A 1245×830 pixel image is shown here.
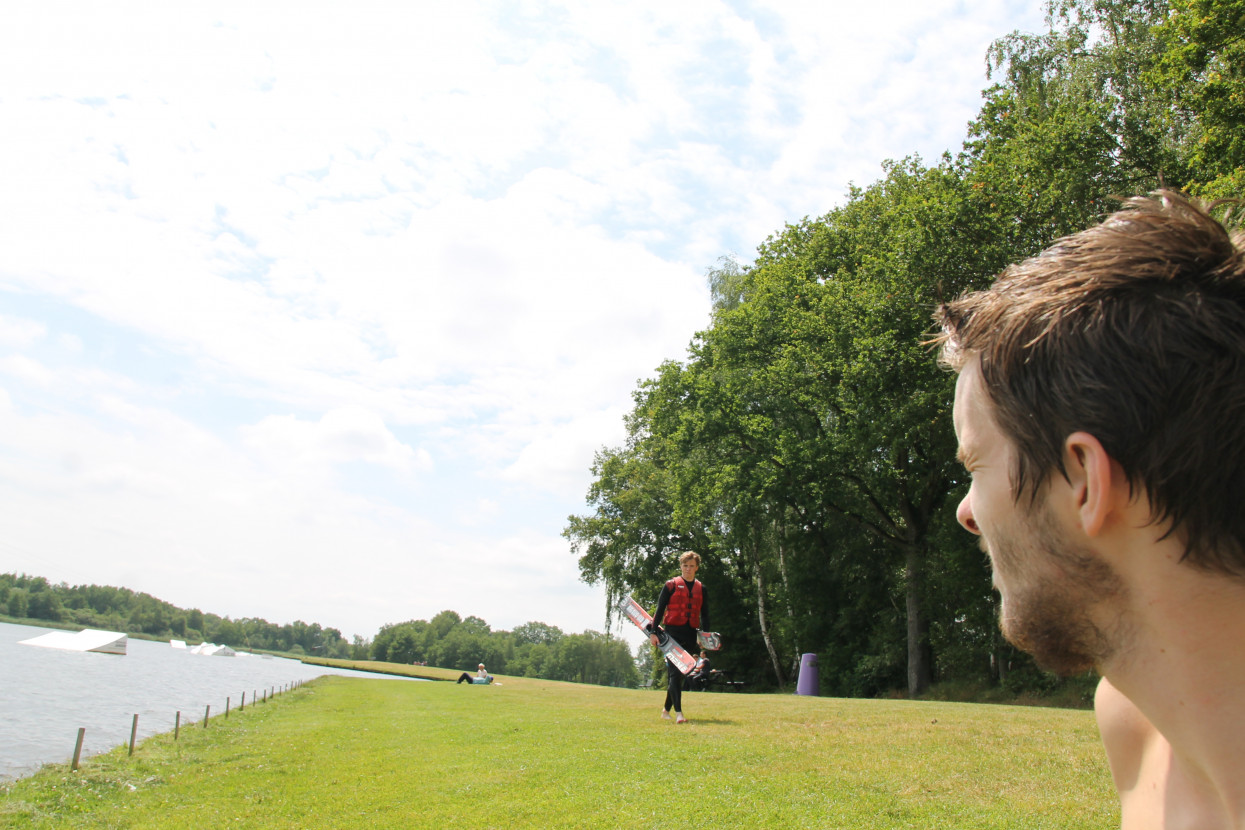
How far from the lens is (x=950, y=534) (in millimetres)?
27672

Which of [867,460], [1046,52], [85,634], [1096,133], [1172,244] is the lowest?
[85,634]

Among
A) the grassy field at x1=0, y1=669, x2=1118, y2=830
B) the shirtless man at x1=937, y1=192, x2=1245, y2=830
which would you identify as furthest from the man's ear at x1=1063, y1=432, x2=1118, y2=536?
the grassy field at x1=0, y1=669, x2=1118, y2=830

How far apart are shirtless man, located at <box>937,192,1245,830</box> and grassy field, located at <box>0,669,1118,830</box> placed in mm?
5641

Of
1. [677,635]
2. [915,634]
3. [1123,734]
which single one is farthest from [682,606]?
[915,634]

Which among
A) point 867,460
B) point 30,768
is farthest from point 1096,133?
point 30,768

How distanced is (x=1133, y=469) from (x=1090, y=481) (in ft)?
0.16

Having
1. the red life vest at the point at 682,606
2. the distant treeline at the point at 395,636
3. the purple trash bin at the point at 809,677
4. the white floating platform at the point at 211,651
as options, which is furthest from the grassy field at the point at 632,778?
the distant treeline at the point at 395,636

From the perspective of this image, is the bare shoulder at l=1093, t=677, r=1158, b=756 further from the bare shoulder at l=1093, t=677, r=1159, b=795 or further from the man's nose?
the man's nose

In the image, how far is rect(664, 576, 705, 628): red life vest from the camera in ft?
42.1

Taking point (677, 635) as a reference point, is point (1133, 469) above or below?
above

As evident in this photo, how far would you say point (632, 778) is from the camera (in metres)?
7.97

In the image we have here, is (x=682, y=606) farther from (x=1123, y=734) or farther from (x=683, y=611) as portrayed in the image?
(x=1123, y=734)

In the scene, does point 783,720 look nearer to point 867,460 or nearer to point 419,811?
point 419,811

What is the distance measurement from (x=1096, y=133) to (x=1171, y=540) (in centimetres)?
2397
